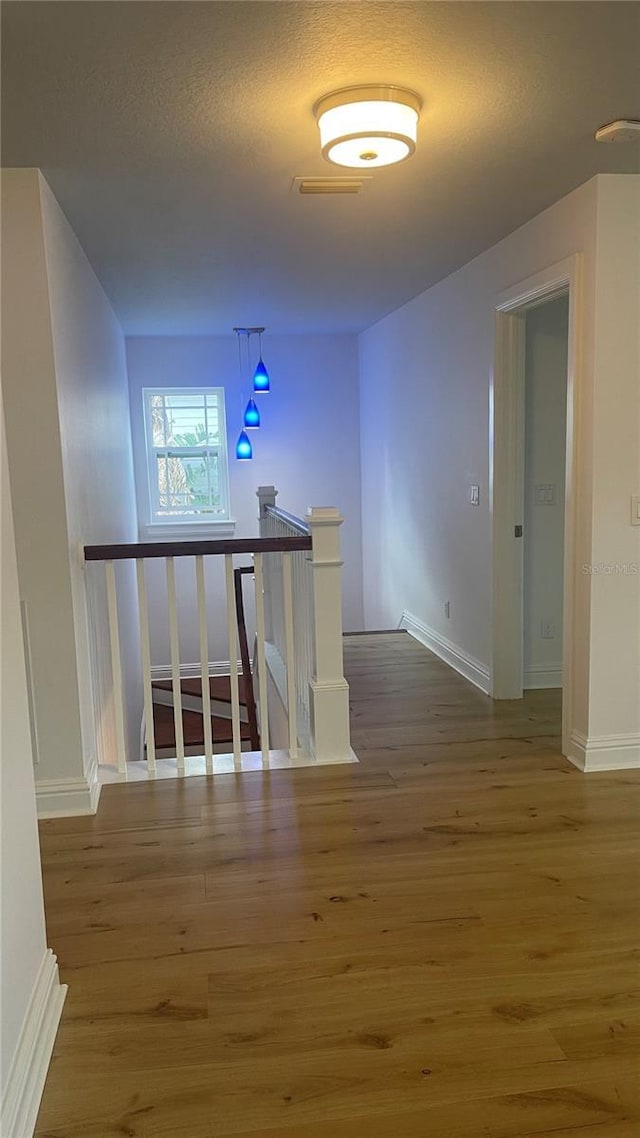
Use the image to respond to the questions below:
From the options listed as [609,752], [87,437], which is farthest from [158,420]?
[609,752]

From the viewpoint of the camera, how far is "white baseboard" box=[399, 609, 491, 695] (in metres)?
4.46

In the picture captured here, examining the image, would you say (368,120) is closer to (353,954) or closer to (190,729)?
(353,954)

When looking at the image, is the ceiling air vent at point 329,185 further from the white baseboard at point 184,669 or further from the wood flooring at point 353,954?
the white baseboard at point 184,669

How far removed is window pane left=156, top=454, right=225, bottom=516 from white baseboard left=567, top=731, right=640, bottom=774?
4.60 metres

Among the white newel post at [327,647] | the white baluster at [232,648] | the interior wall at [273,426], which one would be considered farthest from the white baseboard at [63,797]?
the interior wall at [273,426]

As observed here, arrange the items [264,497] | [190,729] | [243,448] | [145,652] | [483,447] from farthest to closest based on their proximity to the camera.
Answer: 1. [190,729]
2. [243,448]
3. [264,497]
4. [483,447]
5. [145,652]

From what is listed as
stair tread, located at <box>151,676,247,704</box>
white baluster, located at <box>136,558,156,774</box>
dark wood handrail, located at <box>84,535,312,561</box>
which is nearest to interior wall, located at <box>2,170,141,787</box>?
dark wood handrail, located at <box>84,535,312,561</box>

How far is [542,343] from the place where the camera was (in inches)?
162

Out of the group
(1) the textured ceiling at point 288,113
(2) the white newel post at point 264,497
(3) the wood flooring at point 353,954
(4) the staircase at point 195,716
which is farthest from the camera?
(4) the staircase at point 195,716

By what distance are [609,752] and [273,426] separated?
467cm

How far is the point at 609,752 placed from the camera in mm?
3285

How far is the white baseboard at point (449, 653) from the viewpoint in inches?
176

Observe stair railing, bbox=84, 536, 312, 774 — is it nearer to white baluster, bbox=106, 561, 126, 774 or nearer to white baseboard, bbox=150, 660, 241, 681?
white baluster, bbox=106, 561, 126, 774

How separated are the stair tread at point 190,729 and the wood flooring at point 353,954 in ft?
11.7
